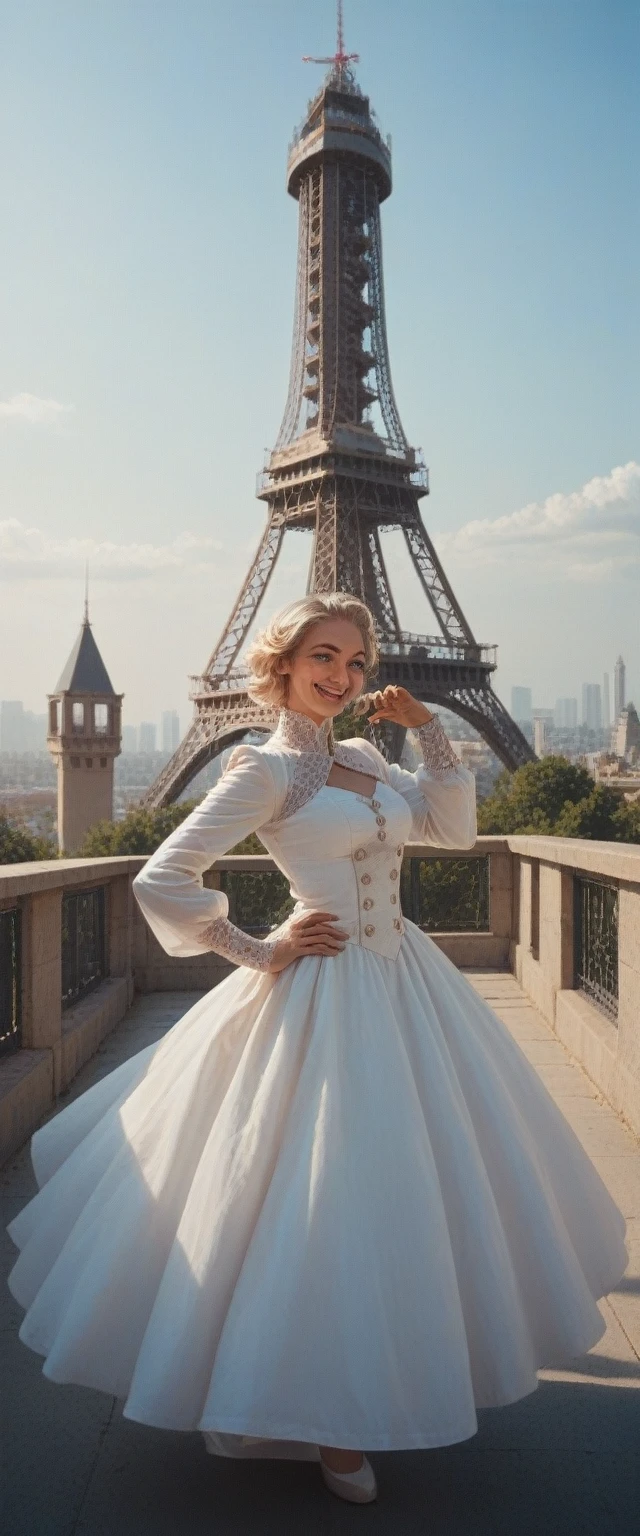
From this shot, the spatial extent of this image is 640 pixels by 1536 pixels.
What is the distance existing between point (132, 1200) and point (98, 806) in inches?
1937

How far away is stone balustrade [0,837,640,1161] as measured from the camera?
155 inches

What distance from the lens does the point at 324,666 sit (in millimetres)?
2295

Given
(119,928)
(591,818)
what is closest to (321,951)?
(119,928)

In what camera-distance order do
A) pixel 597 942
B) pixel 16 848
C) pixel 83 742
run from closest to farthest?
pixel 597 942, pixel 16 848, pixel 83 742

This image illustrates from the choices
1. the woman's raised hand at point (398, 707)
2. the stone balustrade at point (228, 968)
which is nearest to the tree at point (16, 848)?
the stone balustrade at point (228, 968)

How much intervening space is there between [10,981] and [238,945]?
2.17 meters

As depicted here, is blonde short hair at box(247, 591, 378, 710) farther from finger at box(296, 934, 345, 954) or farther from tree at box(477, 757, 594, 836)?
tree at box(477, 757, 594, 836)

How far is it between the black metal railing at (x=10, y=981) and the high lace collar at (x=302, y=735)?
1.97 m

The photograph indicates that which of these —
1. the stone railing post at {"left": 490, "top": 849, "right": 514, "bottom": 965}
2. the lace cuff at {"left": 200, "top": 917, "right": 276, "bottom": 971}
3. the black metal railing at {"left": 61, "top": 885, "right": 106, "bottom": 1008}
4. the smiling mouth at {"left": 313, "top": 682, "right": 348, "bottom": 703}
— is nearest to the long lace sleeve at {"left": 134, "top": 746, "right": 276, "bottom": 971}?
the lace cuff at {"left": 200, "top": 917, "right": 276, "bottom": 971}

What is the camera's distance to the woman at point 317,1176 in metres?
1.74

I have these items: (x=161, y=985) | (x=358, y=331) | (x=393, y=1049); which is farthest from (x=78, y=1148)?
(x=358, y=331)

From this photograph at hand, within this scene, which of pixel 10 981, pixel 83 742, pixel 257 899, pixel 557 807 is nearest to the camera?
pixel 10 981

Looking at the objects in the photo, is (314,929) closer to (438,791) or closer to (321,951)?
(321,951)

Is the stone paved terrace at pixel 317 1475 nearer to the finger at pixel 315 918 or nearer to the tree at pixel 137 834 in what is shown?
the finger at pixel 315 918
